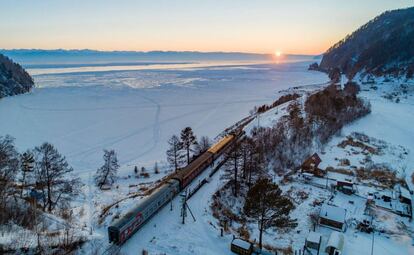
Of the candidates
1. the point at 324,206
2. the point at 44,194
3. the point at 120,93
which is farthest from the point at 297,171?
the point at 120,93

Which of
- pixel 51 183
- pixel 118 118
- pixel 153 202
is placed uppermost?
pixel 118 118

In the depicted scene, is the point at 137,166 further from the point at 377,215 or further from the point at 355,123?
the point at 355,123

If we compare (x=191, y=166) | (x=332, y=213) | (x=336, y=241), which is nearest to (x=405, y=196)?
(x=332, y=213)

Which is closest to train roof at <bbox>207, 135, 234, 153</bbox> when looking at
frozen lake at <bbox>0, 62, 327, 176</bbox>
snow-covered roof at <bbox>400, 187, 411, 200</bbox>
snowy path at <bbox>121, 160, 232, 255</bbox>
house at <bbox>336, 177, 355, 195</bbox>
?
frozen lake at <bbox>0, 62, 327, 176</bbox>

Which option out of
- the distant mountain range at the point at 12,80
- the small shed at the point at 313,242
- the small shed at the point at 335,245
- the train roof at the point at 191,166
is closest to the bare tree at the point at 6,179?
the train roof at the point at 191,166

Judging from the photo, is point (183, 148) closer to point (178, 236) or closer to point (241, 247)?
point (178, 236)

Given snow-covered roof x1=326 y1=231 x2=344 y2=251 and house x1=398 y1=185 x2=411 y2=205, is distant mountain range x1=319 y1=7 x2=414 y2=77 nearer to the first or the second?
house x1=398 y1=185 x2=411 y2=205
